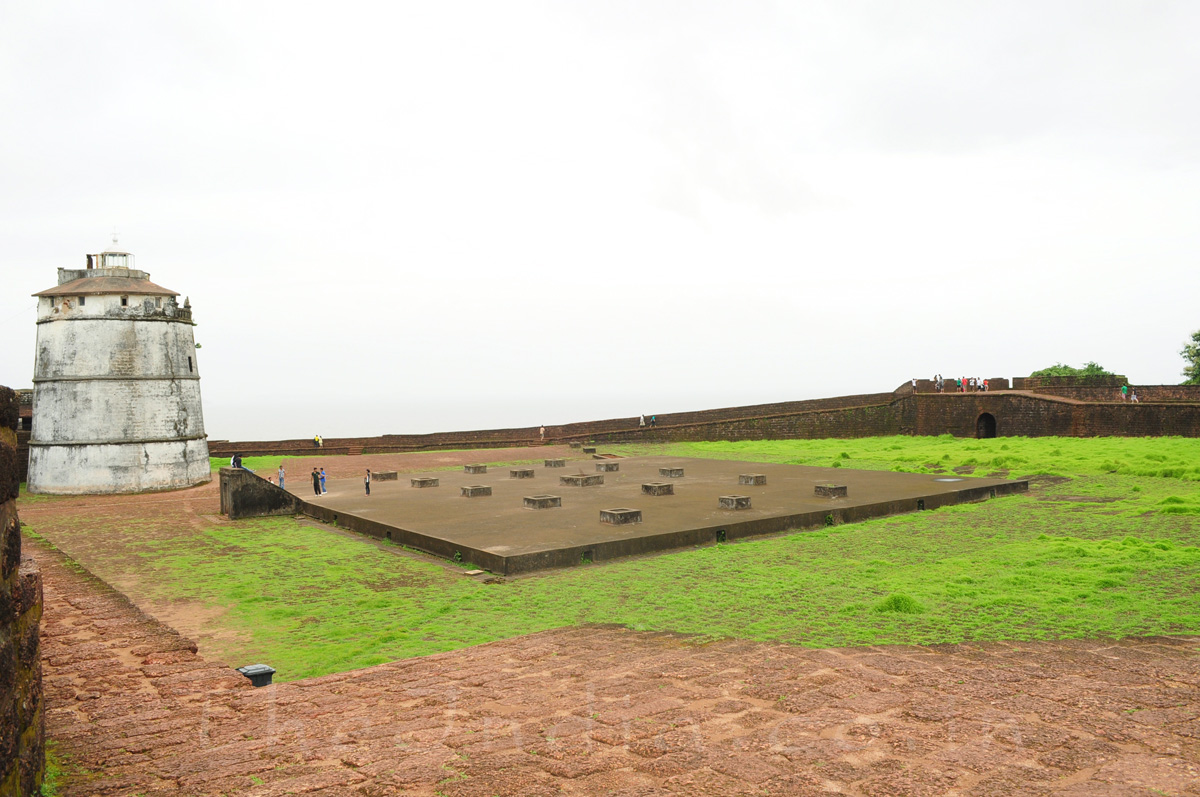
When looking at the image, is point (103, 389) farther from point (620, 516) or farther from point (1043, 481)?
point (1043, 481)

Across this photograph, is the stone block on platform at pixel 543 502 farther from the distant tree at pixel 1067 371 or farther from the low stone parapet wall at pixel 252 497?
the distant tree at pixel 1067 371

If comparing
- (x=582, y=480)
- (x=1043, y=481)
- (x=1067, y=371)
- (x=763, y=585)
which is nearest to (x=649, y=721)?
(x=763, y=585)

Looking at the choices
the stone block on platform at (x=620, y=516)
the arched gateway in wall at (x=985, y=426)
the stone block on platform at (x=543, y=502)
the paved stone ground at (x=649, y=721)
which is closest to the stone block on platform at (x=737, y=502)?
the stone block on platform at (x=620, y=516)

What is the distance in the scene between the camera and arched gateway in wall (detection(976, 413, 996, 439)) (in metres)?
33.3

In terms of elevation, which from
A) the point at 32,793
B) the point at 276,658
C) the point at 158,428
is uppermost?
the point at 158,428

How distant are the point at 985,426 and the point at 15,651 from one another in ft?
118

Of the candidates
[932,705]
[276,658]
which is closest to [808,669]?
[932,705]

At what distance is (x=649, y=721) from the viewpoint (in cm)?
533

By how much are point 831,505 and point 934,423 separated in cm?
2259

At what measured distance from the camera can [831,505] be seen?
15.5m

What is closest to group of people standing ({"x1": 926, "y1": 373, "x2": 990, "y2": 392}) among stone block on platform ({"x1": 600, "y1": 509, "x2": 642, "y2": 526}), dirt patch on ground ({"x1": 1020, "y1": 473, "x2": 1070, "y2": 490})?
dirt patch on ground ({"x1": 1020, "y1": 473, "x2": 1070, "y2": 490})

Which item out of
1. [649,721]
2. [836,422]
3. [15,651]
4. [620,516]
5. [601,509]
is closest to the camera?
[15,651]

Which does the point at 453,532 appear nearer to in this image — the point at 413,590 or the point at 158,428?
the point at 413,590

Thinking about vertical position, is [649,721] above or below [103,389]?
below
